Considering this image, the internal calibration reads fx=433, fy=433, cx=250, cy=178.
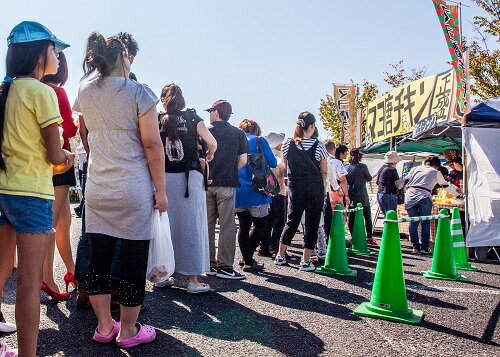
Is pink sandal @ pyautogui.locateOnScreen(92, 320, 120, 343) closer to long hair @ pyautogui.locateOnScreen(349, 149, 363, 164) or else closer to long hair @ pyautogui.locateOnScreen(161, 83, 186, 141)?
long hair @ pyautogui.locateOnScreen(161, 83, 186, 141)

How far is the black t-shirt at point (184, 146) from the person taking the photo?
11.9ft

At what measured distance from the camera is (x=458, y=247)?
19.6ft

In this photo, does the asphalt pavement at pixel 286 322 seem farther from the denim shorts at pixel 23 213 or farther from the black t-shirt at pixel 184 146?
the black t-shirt at pixel 184 146

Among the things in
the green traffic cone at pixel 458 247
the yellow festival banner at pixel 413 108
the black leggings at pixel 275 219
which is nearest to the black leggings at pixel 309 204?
the black leggings at pixel 275 219

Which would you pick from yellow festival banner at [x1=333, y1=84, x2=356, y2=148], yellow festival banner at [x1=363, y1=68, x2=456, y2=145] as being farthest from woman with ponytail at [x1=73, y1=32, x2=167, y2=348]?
yellow festival banner at [x1=333, y1=84, x2=356, y2=148]

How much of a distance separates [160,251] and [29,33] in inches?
55.1

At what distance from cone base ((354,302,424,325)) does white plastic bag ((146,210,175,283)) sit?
67.1 inches

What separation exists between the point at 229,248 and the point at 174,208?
114 cm

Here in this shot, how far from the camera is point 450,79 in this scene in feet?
28.1

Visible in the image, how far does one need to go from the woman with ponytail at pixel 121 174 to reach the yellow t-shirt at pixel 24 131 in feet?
1.40

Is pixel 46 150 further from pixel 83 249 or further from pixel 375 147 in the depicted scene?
pixel 375 147

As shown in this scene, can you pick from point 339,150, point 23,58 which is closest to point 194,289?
point 23,58

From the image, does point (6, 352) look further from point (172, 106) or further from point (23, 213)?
point (172, 106)

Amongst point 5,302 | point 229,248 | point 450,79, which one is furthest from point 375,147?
point 5,302
